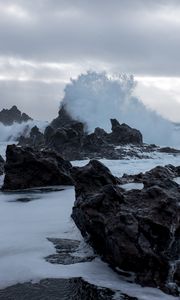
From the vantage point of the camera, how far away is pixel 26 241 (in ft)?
40.5

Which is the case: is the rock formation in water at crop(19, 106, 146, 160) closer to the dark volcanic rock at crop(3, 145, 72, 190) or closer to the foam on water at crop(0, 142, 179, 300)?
the dark volcanic rock at crop(3, 145, 72, 190)

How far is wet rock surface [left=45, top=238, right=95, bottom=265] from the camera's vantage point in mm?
10898

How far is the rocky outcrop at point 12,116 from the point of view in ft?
341

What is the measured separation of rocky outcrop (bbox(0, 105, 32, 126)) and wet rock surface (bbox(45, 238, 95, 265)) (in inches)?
3635

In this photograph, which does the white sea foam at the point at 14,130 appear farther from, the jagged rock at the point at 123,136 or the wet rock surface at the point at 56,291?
the wet rock surface at the point at 56,291

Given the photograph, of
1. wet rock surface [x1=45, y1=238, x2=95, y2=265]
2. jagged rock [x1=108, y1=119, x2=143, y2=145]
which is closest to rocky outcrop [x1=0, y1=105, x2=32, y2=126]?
jagged rock [x1=108, y1=119, x2=143, y2=145]

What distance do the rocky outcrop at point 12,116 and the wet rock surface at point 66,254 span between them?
9232 cm

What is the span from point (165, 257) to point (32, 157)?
16.6m

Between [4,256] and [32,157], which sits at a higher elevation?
[32,157]

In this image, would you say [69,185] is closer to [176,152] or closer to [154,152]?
[154,152]

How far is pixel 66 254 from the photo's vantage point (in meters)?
11.4

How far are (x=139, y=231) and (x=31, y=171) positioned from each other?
16090 mm

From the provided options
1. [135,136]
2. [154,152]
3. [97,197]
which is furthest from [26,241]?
[135,136]

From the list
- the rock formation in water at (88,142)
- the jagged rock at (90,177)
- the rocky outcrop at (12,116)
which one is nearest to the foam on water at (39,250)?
the jagged rock at (90,177)
